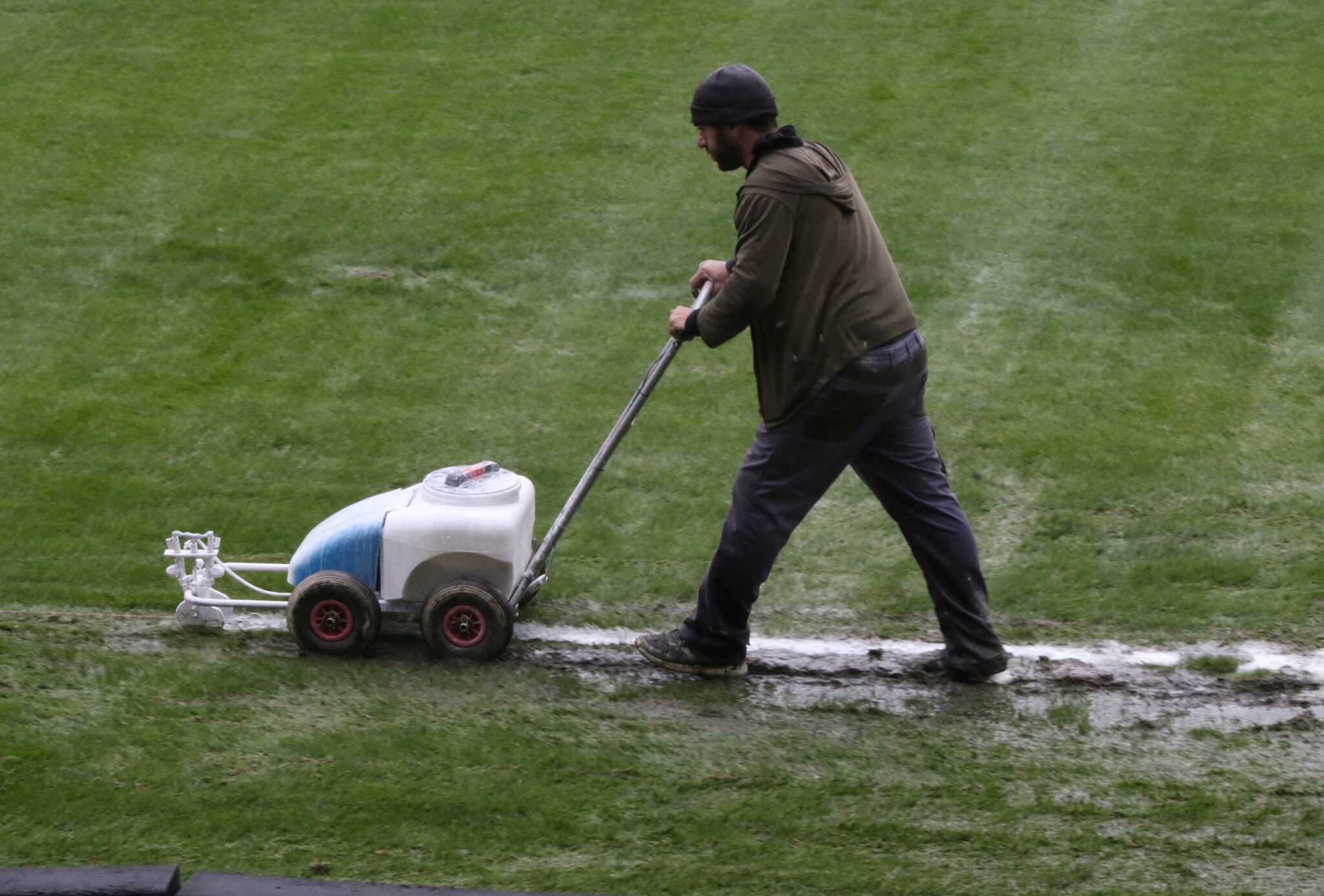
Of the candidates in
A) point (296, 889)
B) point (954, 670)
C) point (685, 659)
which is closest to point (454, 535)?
point (685, 659)

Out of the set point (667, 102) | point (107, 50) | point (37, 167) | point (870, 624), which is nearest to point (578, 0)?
point (667, 102)

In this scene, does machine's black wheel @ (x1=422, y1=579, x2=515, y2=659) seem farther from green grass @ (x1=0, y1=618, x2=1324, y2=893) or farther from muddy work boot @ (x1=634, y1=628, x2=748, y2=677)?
muddy work boot @ (x1=634, y1=628, x2=748, y2=677)

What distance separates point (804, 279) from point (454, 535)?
1327 millimetres

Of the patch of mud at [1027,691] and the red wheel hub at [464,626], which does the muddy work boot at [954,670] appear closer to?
the patch of mud at [1027,691]

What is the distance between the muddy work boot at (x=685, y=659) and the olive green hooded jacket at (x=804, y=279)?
79 cm

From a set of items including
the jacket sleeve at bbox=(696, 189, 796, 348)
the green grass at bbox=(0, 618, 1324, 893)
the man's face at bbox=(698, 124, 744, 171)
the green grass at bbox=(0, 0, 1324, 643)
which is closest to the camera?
the green grass at bbox=(0, 618, 1324, 893)

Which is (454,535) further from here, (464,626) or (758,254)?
(758,254)

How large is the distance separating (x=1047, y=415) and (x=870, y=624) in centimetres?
171

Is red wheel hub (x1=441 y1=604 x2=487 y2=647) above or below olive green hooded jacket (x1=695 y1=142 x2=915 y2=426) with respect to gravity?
below

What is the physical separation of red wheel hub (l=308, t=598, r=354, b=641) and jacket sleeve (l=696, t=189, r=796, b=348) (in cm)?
150

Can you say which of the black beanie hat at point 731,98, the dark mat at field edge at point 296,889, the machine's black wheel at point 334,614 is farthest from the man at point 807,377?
the dark mat at field edge at point 296,889

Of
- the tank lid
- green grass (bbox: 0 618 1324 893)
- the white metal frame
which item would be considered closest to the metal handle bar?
the tank lid

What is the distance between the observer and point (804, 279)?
4406 millimetres

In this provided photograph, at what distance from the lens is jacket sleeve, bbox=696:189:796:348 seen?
4.34 metres
